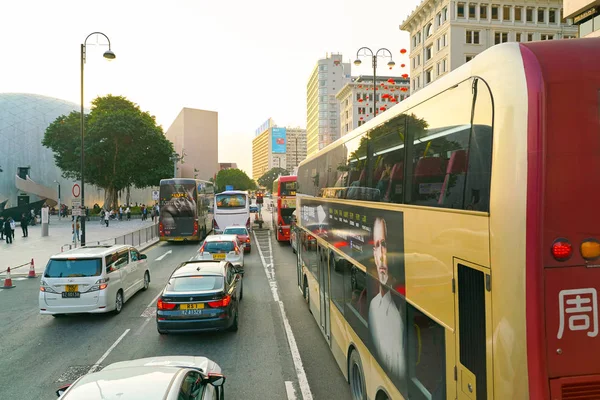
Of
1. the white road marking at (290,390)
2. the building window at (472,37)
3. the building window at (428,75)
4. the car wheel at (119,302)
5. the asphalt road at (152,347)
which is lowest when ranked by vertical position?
the asphalt road at (152,347)

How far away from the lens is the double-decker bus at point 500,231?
2.67 metres

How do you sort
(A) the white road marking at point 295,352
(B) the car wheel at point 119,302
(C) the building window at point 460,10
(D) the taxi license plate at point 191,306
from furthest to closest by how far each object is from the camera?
(C) the building window at point 460,10 → (B) the car wheel at point 119,302 → (D) the taxi license plate at point 191,306 → (A) the white road marking at point 295,352

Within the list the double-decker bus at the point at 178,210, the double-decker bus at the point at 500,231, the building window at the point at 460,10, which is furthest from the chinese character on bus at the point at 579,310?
the building window at the point at 460,10

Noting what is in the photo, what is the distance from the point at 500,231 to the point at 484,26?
55.2m

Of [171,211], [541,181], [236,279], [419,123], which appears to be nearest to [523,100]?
[541,181]

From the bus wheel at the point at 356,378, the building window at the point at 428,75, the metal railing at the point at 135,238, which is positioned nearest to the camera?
the bus wheel at the point at 356,378

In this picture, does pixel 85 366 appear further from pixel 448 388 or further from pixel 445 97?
pixel 445 97

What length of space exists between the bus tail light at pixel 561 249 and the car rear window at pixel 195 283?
797 centimetres

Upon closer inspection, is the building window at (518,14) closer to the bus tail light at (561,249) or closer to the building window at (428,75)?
the building window at (428,75)

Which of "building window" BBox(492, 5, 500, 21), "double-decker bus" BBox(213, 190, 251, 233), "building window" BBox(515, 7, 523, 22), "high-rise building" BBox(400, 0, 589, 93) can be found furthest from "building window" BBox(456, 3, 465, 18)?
"double-decker bus" BBox(213, 190, 251, 233)

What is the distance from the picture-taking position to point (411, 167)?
4.49 metres

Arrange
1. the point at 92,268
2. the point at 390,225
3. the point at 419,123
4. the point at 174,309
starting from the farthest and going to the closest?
the point at 92,268, the point at 174,309, the point at 390,225, the point at 419,123

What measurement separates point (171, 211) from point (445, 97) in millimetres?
26225

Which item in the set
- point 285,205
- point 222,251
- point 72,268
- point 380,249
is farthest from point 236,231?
point 380,249
